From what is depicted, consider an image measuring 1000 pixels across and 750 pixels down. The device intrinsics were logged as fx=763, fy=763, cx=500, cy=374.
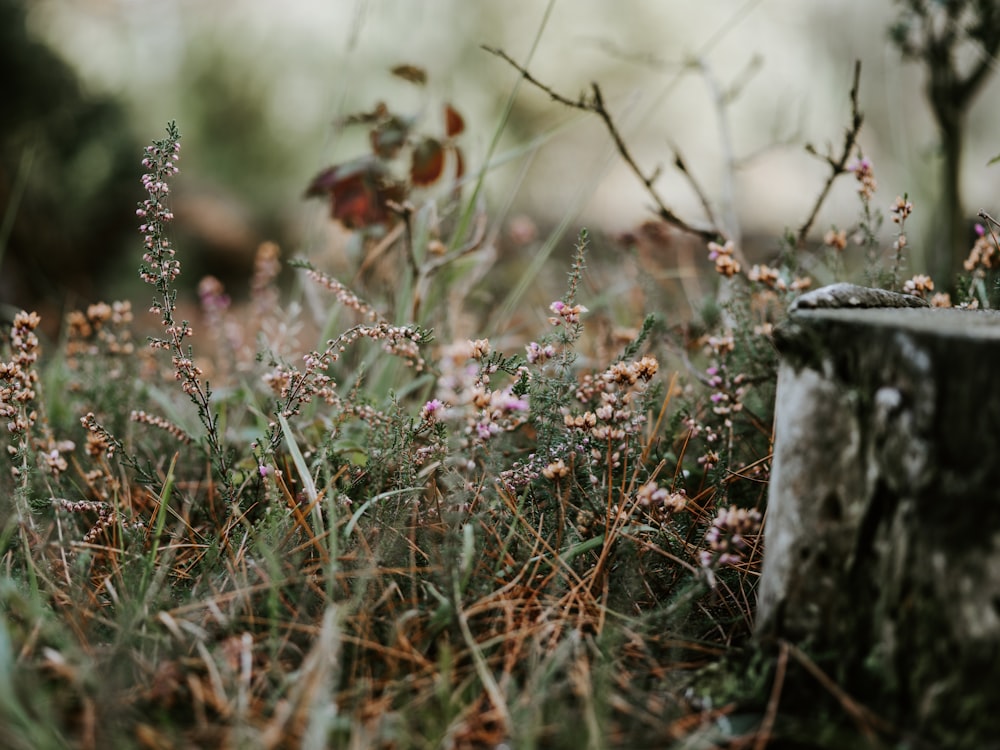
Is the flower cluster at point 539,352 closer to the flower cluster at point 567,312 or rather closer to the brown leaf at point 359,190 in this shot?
the flower cluster at point 567,312

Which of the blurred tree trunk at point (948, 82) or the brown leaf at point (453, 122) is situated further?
the blurred tree trunk at point (948, 82)

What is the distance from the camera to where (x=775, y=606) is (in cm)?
120

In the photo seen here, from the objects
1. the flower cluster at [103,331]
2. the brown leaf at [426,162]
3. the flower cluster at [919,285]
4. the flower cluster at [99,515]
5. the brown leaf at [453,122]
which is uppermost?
the brown leaf at [453,122]

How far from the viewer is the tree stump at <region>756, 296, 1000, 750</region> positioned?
3.19 feet

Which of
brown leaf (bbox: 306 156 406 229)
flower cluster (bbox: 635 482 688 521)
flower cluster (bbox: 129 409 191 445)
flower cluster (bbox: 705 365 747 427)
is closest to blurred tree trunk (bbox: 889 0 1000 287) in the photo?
flower cluster (bbox: 705 365 747 427)

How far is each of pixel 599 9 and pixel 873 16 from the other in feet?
7.86

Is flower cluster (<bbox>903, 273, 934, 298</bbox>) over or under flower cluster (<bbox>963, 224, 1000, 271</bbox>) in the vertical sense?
under

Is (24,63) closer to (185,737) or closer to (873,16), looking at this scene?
(185,737)

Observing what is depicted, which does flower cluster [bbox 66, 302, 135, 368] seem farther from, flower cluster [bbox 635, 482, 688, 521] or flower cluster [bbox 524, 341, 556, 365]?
flower cluster [bbox 635, 482, 688, 521]

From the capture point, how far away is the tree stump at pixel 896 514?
0.97 metres

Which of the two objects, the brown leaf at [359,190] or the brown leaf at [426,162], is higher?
the brown leaf at [426,162]

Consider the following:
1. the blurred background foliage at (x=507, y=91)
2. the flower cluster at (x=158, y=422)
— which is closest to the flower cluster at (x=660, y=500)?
the flower cluster at (x=158, y=422)

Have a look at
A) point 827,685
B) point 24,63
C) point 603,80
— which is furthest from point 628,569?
point 603,80

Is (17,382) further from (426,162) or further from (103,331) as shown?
(426,162)
